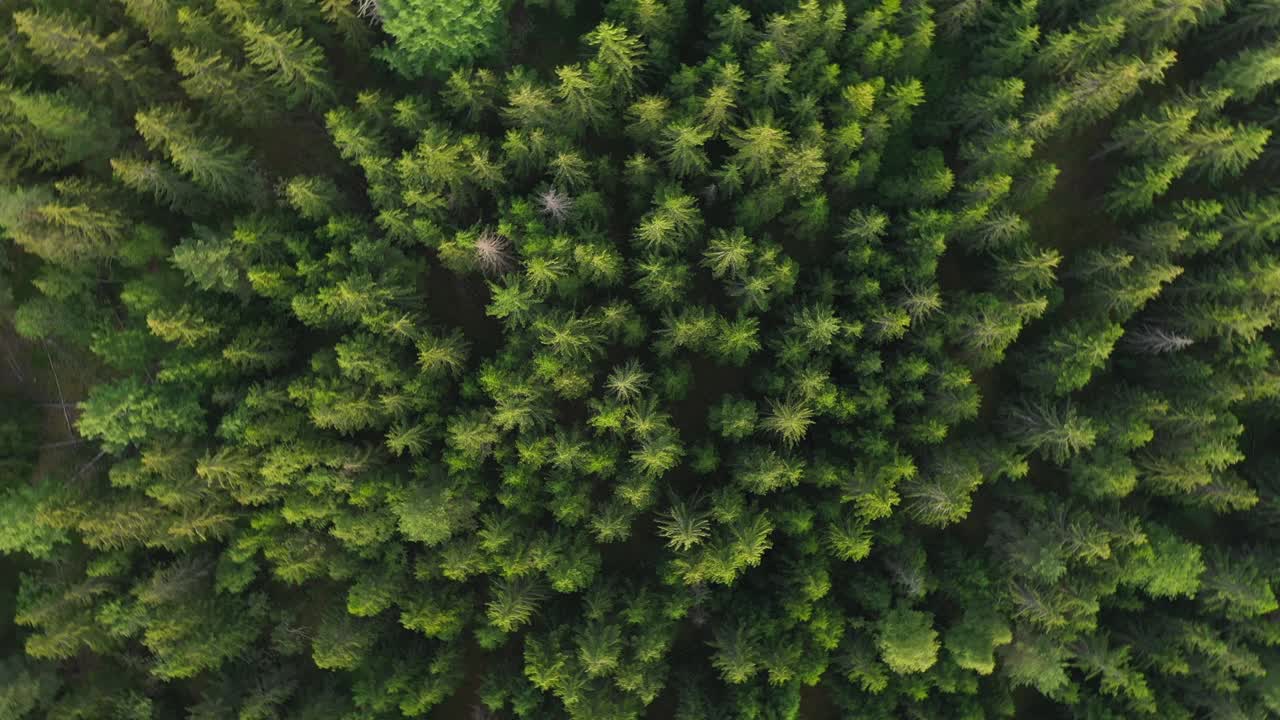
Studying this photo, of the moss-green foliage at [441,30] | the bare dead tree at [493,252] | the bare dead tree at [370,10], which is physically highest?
the bare dead tree at [370,10]

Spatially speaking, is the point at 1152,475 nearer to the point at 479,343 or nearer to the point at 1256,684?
the point at 1256,684

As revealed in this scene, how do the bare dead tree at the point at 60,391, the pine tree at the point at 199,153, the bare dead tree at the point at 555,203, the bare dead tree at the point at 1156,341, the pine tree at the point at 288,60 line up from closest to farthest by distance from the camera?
the pine tree at the point at 288,60 → the pine tree at the point at 199,153 → the bare dead tree at the point at 555,203 → the bare dead tree at the point at 1156,341 → the bare dead tree at the point at 60,391

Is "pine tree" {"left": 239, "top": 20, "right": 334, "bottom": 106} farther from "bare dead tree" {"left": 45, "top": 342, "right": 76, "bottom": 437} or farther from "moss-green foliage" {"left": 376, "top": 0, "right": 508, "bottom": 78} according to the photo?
"bare dead tree" {"left": 45, "top": 342, "right": 76, "bottom": 437}

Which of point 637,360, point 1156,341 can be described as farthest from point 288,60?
point 1156,341

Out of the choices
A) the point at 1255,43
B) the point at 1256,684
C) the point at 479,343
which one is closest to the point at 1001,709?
the point at 1256,684

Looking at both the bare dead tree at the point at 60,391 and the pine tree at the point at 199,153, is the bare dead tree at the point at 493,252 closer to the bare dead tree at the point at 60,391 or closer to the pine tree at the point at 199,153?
the pine tree at the point at 199,153

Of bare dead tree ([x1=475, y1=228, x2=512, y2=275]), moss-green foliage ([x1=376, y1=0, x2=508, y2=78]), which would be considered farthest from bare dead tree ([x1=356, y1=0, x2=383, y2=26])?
bare dead tree ([x1=475, y1=228, x2=512, y2=275])

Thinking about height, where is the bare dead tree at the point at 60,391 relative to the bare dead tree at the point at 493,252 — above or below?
below

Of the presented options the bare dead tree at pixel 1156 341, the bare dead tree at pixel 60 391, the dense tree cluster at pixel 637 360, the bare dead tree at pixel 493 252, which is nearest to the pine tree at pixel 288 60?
the dense tree cluster at pixel 637 360

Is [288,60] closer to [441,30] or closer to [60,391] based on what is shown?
[441,30]
